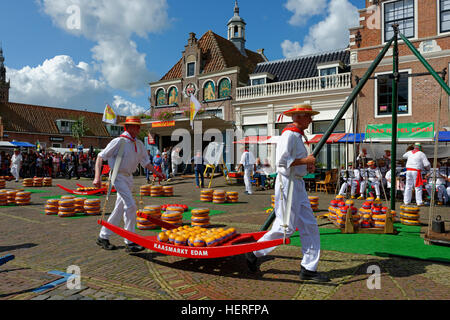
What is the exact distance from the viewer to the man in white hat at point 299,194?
3.91 m

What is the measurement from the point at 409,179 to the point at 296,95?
14.0 m

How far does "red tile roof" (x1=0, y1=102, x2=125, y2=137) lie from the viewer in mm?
46656

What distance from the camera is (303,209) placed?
4.03 metres

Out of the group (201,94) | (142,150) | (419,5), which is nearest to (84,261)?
(142,150)

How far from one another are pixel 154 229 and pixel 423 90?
18490mm

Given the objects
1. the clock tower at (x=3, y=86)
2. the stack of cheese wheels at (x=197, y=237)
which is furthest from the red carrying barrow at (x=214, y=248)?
the clock tower at (x=3, y=86)

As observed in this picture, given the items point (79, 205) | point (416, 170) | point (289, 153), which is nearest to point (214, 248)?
point (289, 153)

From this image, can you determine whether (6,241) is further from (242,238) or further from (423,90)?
(423,90)

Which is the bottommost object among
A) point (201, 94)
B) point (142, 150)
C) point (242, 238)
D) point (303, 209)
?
point (242, 238)

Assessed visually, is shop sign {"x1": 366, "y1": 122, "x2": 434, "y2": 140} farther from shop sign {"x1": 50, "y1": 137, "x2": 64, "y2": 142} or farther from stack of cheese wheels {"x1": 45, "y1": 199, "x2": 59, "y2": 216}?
shop sign {"x1": 50, "y1": 137, "x2": 64, "y2": 142}

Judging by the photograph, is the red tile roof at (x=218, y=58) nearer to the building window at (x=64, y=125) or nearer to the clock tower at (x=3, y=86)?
the building window at (x=64, y=125)

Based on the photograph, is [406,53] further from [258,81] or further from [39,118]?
[39,118]

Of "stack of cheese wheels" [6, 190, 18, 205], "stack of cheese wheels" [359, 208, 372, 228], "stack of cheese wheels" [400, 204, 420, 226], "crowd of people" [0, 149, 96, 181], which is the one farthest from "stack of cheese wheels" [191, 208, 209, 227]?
"crowd of people" [0, 149, 96, 181]
